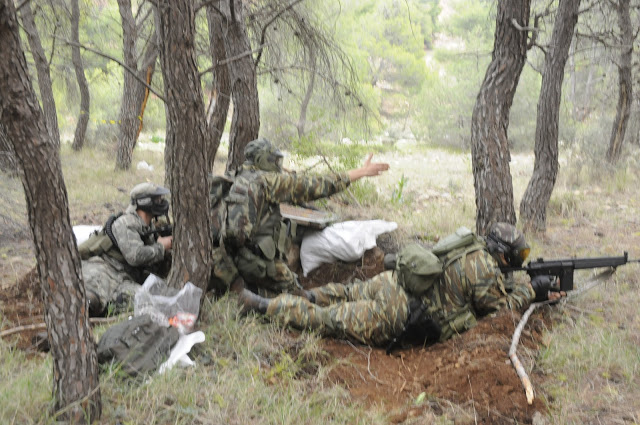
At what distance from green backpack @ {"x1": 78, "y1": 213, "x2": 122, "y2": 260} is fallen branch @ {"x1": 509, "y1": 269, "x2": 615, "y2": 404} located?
320cm

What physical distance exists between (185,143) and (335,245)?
7.80ft

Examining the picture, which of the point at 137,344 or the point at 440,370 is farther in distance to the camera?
the point at 440,370

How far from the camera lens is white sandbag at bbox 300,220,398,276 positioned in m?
5.38

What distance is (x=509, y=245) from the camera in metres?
4.14

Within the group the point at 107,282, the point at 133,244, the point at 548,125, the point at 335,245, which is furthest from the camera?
the point at 548,125

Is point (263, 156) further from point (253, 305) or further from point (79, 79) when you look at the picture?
point (79, 79)

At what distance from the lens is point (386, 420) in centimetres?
282

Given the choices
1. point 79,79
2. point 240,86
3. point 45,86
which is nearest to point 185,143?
point 240,86

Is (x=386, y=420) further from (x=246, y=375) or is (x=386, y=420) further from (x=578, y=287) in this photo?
(x=578, y=287)

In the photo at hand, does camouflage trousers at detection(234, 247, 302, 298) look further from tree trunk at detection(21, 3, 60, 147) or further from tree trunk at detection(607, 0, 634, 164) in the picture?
tree trunk at detection(607, 0, 634, 164)

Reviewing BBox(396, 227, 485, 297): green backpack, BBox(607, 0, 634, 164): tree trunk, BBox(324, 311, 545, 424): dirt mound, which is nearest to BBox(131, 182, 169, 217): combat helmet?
BBox(324, 311, 545, 424): dirt mound

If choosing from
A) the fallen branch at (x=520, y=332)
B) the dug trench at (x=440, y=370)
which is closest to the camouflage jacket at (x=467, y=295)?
the dug trench at (x=440, y=370)

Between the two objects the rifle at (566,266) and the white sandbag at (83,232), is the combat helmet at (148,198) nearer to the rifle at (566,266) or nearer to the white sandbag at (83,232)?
Answer: the white sandbag at (83,232)

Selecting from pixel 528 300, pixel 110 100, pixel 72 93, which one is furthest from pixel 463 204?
pixel 110 100
